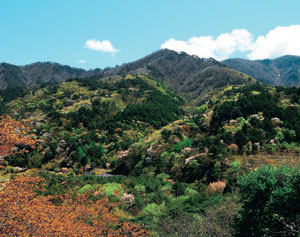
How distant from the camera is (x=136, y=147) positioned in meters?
68.5

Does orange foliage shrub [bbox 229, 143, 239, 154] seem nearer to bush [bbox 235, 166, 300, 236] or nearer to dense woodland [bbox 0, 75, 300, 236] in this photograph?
dense woodland [bbox 0, 75, 300, 236]

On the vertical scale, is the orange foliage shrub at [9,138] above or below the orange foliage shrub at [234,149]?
above

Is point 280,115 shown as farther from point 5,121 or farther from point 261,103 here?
point 5,121

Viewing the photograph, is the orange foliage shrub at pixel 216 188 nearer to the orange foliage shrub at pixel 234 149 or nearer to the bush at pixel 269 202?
the orange foliage shrub at pixel 234 149

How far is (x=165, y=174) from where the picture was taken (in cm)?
4812

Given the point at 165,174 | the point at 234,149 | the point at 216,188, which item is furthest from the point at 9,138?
the point at 234,149

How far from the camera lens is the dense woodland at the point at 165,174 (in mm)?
16812

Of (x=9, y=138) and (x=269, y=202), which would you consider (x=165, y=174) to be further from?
(x=9, y=138)

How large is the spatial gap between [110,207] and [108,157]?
5747 centimetres

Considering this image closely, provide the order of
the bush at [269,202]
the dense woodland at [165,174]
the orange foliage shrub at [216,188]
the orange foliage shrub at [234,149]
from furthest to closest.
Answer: the orange foliage shrub at [234,149] < the orange foliage shrub at [216,188] < the dense woodland at [165,174] < the bush at [269,202]

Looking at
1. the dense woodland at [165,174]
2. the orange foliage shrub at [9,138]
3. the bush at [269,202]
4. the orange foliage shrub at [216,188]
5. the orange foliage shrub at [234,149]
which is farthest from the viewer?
the orange foliage shrub at [234,149]

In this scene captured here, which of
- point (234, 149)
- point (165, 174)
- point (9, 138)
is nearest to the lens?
point (9, 138)

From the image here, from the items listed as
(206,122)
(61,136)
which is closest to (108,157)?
(61,136)

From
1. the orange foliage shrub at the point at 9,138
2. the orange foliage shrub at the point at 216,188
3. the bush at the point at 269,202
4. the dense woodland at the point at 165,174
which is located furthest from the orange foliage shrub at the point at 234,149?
the orange foliage shrub at the point at 9,138
